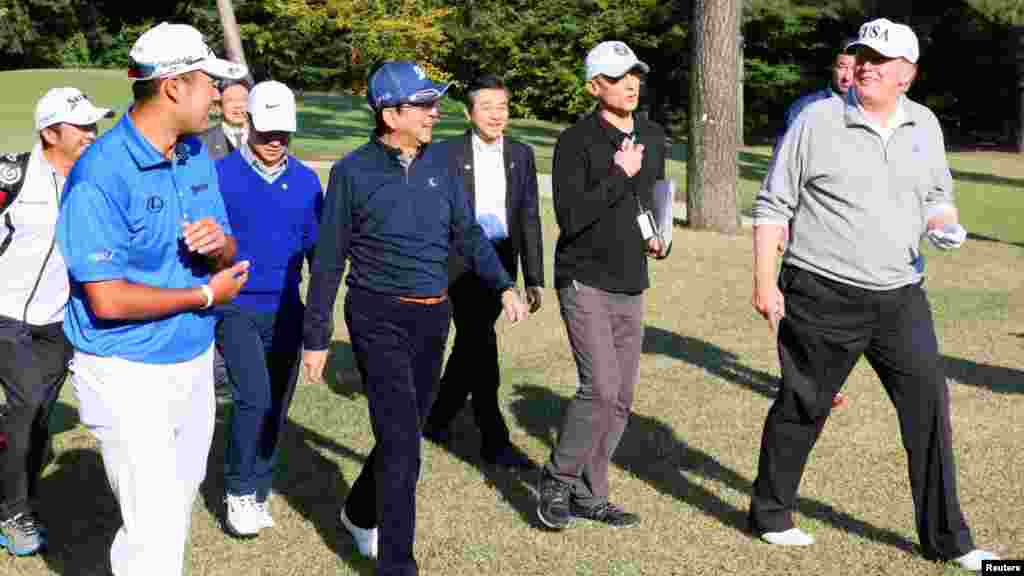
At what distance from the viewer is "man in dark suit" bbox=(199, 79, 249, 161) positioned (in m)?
7.68

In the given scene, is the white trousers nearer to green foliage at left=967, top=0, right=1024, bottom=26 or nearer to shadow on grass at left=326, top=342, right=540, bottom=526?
shadow on grass at left=326, top=342, right=540, bottom=526

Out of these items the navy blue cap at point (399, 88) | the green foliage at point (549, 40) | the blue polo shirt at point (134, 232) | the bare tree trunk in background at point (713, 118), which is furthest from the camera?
the green foliage at point (549, 40)

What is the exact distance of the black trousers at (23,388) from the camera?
18.6 ft

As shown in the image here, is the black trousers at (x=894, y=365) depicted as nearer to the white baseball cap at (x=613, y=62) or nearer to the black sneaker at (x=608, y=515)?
the black sneaker at (x=608, y=515)

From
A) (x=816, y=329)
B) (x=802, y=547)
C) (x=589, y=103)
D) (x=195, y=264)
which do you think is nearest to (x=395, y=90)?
(x=195, y=264)

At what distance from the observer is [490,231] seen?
7195 mm

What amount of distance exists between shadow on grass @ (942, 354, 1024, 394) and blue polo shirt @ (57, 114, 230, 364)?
19.9ft

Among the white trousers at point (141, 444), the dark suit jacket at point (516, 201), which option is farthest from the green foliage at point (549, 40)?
the white trousers at point (141, 444)

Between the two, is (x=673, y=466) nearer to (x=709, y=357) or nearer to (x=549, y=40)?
(x=709, y=357)

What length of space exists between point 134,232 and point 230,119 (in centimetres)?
411

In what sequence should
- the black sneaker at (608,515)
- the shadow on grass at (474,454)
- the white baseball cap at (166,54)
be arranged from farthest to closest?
the shadow on grass at (474,454), the black sneaker at (608,515), the white baseball cap at (166,54)

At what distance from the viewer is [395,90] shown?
5.00 meters

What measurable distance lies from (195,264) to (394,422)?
124 centimetres

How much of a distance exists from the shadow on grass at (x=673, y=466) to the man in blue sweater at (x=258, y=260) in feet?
6.67
